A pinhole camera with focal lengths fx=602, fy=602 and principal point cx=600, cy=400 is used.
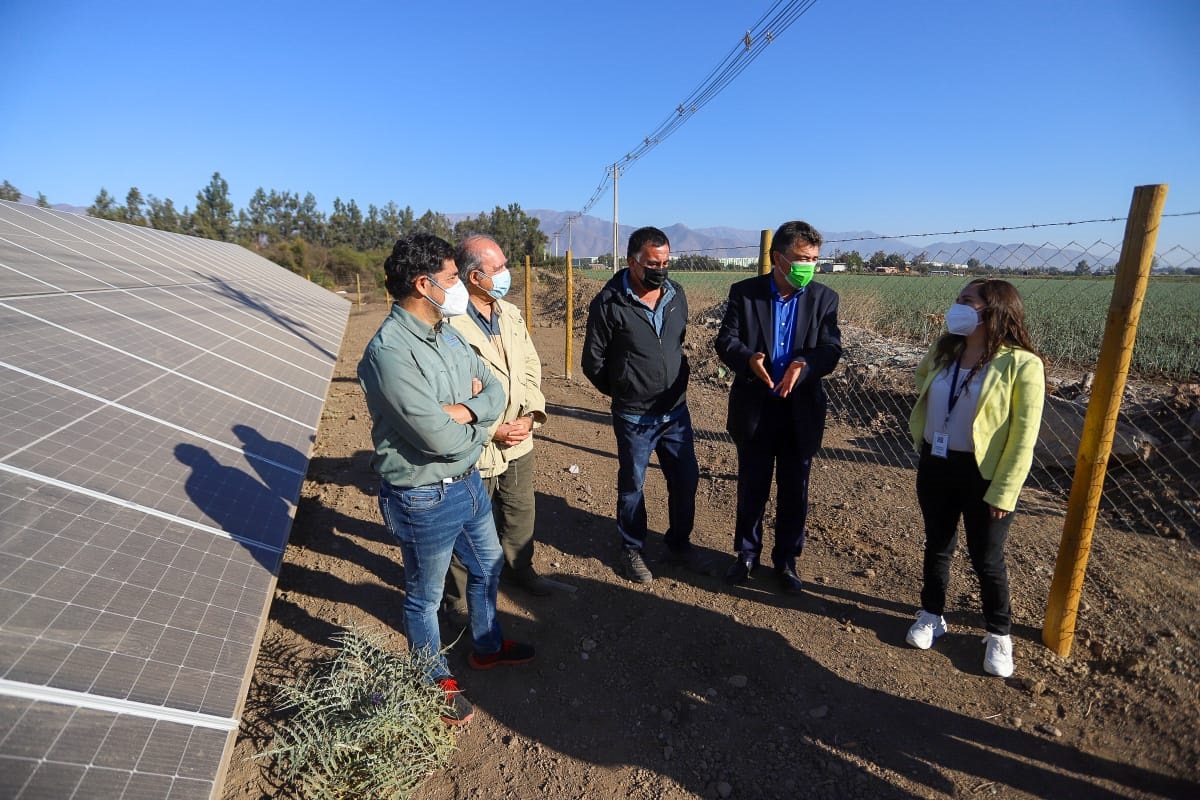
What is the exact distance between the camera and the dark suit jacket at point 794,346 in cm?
311

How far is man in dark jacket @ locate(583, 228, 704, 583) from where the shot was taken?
328 cm

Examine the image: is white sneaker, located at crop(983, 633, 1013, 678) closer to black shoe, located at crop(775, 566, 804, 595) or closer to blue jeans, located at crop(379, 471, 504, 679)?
black shoe, located at crop(775, 566, 804, 595)

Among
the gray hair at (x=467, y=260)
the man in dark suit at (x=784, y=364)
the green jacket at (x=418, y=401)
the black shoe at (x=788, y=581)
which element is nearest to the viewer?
the green jacket at (x=418, y=401)

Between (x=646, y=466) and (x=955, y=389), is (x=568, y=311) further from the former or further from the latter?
(x=955, y=389)

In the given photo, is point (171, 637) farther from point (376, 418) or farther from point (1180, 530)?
point (1180, 530)

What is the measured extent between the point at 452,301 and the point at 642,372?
1.31 metres

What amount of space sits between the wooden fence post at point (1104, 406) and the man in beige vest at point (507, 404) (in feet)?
8.03

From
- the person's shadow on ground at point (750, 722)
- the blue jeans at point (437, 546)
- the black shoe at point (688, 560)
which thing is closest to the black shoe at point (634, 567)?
the black shoe at point (688, 560)

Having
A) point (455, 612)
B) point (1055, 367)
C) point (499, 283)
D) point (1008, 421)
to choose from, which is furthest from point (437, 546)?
point (1055, 367)

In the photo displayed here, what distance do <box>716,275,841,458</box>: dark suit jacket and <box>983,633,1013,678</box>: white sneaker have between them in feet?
3.81

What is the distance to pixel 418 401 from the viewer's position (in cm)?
205

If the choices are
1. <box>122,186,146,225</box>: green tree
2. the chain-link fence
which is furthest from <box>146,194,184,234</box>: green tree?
the chain-link fence

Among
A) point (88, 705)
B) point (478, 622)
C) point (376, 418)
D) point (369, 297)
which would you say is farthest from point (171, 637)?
point (369, 297)

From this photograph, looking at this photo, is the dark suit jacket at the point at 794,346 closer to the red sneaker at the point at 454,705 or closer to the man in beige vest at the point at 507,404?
the man in beige vest at the point at 507,404
